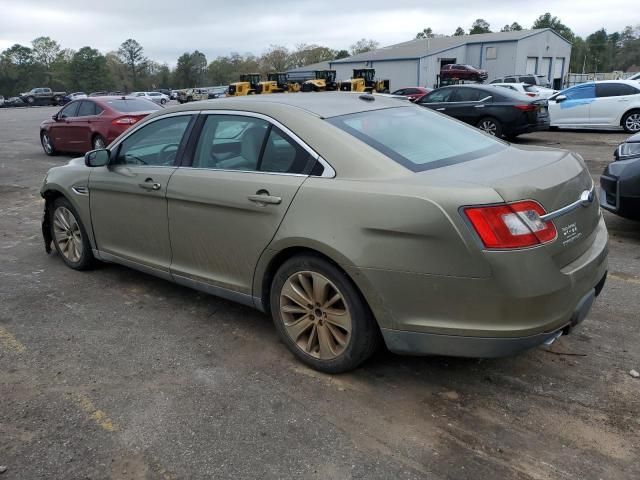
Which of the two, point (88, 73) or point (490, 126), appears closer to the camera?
point (490, 126)

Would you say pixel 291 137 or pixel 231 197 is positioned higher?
pixel 291 137

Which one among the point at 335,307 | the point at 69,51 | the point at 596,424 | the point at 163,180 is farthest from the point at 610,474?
the point at 69,51

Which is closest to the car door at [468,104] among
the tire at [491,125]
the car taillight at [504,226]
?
the tire at [491,125]

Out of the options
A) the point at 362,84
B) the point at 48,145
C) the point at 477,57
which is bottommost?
the point at 48,145

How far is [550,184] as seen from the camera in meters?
2.76

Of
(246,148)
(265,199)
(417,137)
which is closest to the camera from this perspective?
(265,199)

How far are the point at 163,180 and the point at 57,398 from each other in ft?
5.22

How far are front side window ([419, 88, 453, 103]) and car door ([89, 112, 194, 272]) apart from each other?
37.8 feet

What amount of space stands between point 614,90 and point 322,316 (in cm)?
1472

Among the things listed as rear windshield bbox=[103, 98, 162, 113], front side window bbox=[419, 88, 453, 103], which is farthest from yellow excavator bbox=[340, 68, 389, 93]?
rear windshield bbox=[103, 98, 162, 113]

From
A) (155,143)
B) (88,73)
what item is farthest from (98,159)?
(88,73)

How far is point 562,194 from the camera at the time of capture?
2793 mm

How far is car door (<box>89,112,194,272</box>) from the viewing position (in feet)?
13.1

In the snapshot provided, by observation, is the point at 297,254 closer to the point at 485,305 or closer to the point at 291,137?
the point at 291,137
